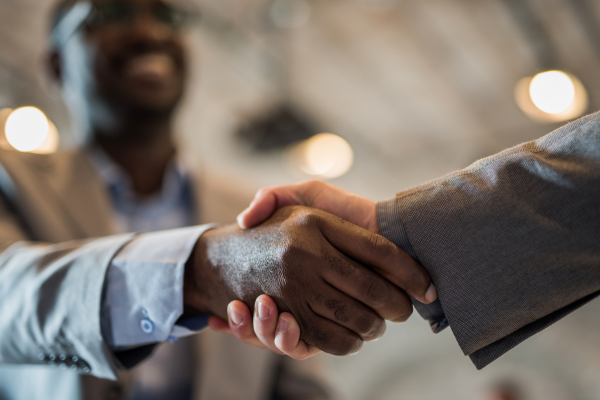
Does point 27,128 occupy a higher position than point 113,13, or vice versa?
point 113,13

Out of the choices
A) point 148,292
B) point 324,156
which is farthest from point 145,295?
point 324,156

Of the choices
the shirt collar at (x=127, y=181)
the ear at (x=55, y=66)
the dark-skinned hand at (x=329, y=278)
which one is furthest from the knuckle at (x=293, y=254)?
the ear at (x=55, y=66)

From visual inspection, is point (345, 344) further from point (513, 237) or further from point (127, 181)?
point (127, 181)

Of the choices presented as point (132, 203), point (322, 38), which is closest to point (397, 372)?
point (322, 38)

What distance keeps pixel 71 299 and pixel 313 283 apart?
0.43 metres

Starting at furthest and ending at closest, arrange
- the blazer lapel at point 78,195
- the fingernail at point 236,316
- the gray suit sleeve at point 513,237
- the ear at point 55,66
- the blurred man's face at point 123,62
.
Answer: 1. the ear at point 55,66
2. the blurred man's face at point 123,62
3. the blazer lapel at point 78,195
4. the fingernail at point 236,316
5. the gray suit sleeve at point 513,237

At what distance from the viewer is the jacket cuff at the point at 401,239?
661 mm

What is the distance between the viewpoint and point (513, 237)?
0.58 meters

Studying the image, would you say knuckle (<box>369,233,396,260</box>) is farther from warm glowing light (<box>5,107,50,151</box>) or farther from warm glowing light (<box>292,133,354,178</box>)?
warm glowing light (<box>292,133,354,178</box>)

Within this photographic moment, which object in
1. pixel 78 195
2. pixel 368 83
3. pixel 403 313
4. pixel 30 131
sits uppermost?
pixel 30 131

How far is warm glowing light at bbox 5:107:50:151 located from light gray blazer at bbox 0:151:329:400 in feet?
6.49

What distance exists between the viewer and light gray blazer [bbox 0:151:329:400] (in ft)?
2.39

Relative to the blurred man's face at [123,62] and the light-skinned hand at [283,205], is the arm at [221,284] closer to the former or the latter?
the light-skinned hand at [283,205]

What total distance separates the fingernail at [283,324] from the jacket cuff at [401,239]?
8.2 inches
